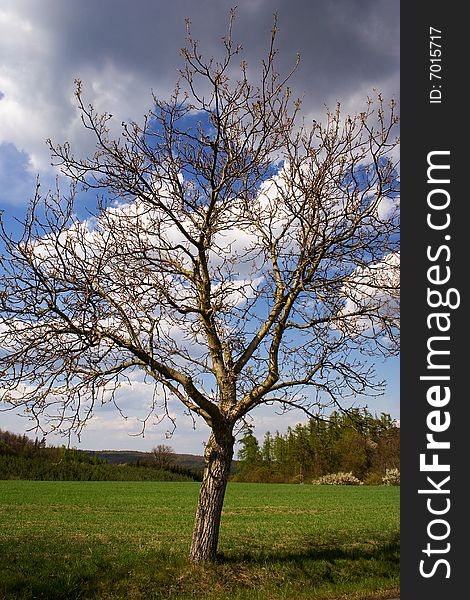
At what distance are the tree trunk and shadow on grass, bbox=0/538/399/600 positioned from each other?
296 mm

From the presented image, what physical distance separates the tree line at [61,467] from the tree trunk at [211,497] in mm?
44616

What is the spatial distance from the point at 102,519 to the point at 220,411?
14.3 m

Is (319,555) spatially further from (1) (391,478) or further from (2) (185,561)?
(1) (391,478)

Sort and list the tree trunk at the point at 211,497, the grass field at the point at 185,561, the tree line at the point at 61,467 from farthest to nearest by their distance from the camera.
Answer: the tree line at the point at 61,467, the tree trunk at the point at 211,497, the grass field at the point at 185,561

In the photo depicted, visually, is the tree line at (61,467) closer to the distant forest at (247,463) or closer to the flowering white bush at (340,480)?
the distant forest at (247,463)

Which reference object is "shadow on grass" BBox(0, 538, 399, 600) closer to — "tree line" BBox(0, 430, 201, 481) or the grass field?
the grass field

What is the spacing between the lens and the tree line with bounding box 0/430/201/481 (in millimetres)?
55438

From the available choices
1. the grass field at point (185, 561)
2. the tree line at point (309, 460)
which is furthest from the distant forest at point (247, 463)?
the grass field at point (185, 561)

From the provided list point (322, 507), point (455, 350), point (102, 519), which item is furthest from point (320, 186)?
point (322, 507)

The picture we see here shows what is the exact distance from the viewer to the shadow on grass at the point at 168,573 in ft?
29.5

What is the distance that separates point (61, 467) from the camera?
5541 cm

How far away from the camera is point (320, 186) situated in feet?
34.0

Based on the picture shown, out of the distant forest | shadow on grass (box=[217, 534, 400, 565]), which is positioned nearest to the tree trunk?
shadow on grass (box=[217, 534, 400, 565])

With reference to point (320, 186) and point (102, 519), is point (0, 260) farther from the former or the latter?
point (102, 519)
